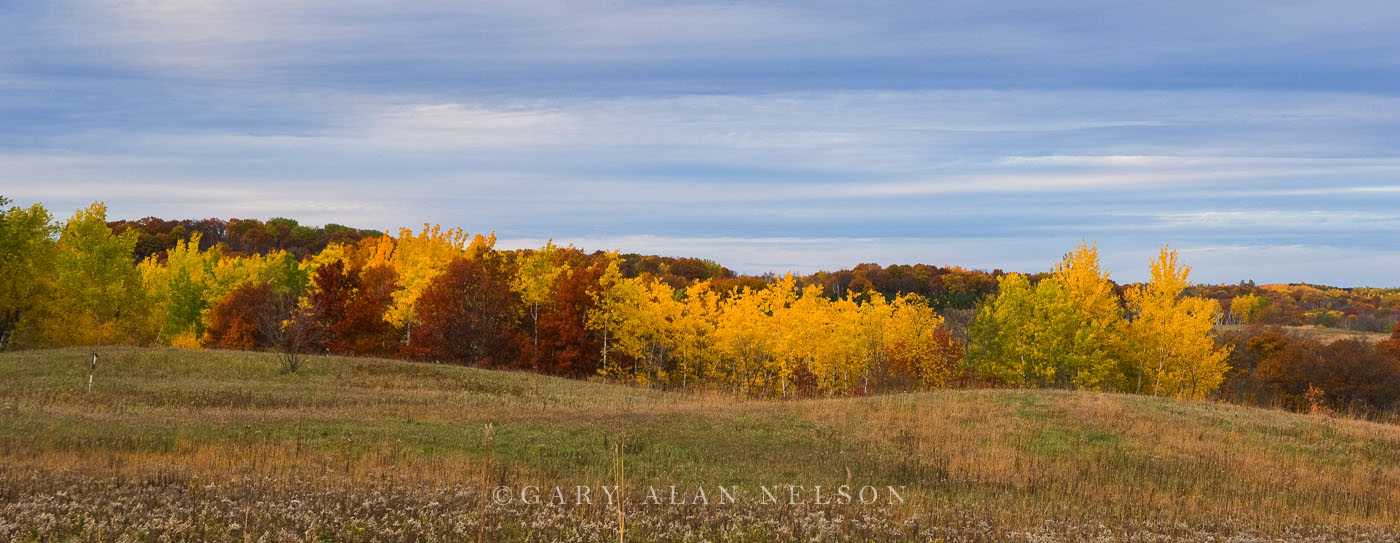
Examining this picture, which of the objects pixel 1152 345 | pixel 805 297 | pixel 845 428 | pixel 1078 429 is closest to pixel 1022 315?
pixel 1152 345

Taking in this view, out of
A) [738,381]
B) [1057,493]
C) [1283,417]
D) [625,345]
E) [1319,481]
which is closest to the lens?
[1057,493]

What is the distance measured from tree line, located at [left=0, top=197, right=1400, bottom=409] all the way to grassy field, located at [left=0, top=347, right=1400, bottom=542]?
19342mm

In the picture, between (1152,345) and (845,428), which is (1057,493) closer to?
(845,428)

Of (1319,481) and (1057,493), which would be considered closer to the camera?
(1057,493)

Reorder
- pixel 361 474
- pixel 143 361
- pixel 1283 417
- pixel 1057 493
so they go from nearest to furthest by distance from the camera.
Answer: pixel 361 474 < pixel 1057 493 < pixel 1283 417 < pixel 143 361

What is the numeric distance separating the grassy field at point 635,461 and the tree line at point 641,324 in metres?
19.3

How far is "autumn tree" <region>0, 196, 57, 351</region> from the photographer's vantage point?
171 ft

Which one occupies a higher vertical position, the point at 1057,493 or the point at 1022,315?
the point at 1022,315

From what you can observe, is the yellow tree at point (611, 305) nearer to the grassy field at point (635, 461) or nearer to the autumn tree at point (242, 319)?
the grassy field at point (635, 461)

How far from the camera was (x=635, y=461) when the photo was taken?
1731 cm

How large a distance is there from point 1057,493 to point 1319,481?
7.53m

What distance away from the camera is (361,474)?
1311 cm

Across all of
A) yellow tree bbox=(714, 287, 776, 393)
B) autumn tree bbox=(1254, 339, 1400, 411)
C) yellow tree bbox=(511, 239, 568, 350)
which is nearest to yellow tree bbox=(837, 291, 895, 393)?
yellow tree bbox=(714, 287, 776, 393)

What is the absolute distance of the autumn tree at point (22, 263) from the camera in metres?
52.2
